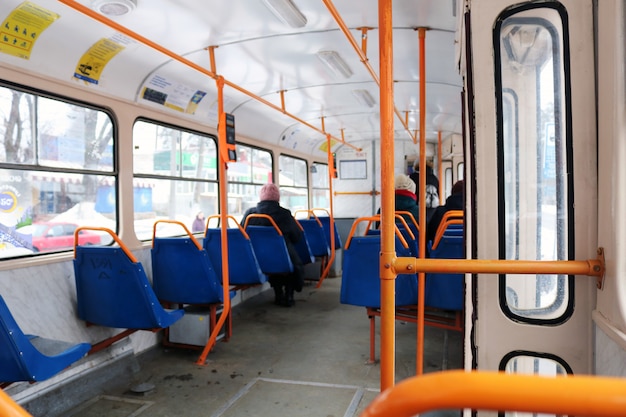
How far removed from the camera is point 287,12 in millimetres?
3055

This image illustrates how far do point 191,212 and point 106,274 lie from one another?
1.87 metres

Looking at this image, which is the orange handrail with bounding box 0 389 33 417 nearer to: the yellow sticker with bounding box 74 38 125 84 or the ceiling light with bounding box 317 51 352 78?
the yellow sticker with bounding box 74 38 125 84

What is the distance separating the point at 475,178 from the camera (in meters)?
1.68

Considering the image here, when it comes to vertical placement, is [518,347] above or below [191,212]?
below

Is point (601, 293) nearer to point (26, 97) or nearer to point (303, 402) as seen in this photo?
point (303, 402)

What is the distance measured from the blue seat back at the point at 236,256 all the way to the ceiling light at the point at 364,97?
7.41 feet

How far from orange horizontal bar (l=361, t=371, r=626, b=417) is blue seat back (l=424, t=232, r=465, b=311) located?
3.09 meters

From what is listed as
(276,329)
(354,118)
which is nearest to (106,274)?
(276,329)

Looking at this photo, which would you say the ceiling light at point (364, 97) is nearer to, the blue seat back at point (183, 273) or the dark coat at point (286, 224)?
the dark coat at point (286, 224)

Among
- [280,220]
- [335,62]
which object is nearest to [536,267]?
[335,62]

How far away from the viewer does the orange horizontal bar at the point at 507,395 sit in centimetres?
52

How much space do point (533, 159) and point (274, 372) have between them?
2699 millimetres

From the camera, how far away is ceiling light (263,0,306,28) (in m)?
2.93

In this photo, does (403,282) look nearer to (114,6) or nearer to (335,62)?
(335,62)
